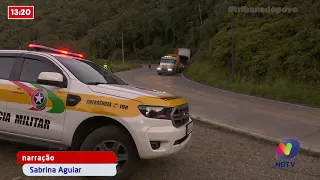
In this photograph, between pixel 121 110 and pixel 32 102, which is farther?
pixel 32 102

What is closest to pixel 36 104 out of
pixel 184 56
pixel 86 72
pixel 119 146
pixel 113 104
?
pixel 86 72

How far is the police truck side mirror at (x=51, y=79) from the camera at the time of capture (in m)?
4.34

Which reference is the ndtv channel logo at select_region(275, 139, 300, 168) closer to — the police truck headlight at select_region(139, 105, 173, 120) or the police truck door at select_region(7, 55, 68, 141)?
the police truck headlight at select_region(139, 105, 173, 120)

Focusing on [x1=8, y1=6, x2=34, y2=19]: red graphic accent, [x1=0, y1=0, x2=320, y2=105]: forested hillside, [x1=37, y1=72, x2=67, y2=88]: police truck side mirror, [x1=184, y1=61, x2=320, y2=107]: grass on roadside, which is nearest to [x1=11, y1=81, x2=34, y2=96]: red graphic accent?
[x1=37, y1=72, x2=67, y2=88]: police truck side mirror

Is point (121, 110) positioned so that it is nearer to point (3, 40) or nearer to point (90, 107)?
point (90, 107)

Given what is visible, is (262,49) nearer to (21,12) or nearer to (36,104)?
(21,12)

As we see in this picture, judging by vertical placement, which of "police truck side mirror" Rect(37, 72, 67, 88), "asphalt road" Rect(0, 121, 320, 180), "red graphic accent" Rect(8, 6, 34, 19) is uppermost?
"red graphic accent" Rect(8, 6, 34, 19)

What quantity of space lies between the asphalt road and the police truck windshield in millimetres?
1480

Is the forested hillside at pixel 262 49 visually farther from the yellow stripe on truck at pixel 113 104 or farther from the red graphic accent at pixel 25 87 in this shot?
the red graphic accent at pixel 25 87

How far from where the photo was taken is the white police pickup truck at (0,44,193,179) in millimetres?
4148

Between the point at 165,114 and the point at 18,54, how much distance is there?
A: 263cm

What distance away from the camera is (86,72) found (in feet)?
16.3

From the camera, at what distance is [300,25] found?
24.5 m

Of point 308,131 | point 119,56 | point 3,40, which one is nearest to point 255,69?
point 308,131
